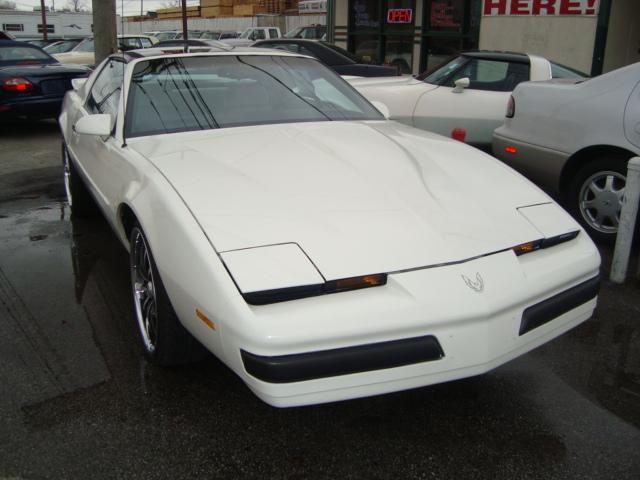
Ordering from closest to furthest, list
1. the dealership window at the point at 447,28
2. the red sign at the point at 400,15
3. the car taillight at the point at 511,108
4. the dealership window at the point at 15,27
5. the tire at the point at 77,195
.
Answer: the tire at the point at 77,195
the car taillight at the point at 511,108
the dealership window at the point at 447,28
the red sign at the point at 400,15
the dealership window at the point at 15,27

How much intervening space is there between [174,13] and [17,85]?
40005mm

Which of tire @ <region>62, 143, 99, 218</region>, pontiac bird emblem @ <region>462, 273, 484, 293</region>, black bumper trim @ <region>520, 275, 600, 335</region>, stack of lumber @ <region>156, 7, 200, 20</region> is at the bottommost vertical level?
tire @ <region>62, 143, 99, 218</region>

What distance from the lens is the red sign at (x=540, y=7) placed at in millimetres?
→ 10578

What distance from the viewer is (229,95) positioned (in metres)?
3.57

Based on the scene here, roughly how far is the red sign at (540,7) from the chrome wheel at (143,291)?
33.1 ft

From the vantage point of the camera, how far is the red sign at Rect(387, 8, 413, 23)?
14.0m

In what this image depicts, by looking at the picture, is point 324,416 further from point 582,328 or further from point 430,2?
point 430,2

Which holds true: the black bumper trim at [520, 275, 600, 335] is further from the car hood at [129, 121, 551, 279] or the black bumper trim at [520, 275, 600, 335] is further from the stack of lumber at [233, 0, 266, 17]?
the stack of lumber at [233, 0, 266, 17]

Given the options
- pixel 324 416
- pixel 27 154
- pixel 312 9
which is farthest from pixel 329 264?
pixel 312 9

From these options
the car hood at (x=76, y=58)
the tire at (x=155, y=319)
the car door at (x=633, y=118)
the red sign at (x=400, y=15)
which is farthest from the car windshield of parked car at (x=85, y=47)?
the tire at (x=155, y=319)

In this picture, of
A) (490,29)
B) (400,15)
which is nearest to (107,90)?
(490,29)

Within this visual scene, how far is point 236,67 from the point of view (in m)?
3.71

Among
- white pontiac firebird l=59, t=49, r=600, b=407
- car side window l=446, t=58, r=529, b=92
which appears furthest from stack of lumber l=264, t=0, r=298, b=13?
white pontiac firebird l=59, t=49, r=600, b=407

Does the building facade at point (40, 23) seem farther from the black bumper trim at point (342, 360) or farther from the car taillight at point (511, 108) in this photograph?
the black bumper trim at point (342, 360)
